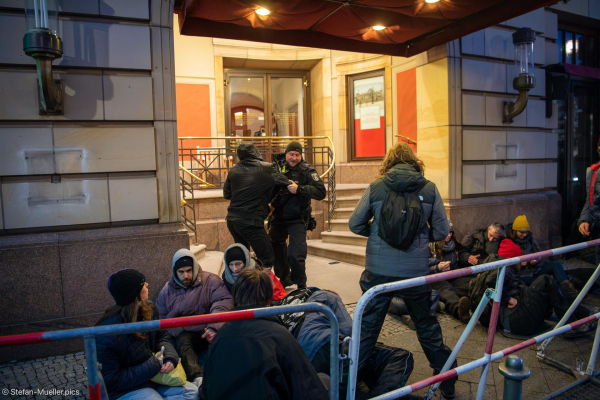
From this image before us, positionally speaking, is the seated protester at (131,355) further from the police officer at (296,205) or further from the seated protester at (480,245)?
the seated protester at (480,245)

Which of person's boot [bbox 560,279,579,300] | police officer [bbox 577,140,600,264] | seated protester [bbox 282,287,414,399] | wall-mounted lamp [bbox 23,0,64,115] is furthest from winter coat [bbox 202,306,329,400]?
police officer [bbox 577,140,600,264]

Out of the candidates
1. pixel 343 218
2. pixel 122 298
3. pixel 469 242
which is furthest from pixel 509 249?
pixel 122 298

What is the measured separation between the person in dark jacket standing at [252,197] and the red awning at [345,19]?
5.53 ft

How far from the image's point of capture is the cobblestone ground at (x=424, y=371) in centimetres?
351

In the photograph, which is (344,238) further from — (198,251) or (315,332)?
(315,332)

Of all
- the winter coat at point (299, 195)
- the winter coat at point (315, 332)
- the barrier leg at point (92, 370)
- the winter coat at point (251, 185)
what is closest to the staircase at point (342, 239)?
the winter coat at point (299, 195)

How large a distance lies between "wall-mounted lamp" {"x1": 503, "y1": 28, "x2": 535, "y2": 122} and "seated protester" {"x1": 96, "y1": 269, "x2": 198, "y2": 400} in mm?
7054

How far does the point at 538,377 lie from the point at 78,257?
4.94 metres

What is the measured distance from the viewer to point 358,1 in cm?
491

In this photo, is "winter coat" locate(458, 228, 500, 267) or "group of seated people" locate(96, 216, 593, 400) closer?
"group of seated people" locate(96, 216, 593, 400)

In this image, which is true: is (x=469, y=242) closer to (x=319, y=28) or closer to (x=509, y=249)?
(x=509, y=249)

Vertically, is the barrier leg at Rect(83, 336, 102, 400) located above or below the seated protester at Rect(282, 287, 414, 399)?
above

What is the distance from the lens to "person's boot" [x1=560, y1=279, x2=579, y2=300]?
491 centimetres

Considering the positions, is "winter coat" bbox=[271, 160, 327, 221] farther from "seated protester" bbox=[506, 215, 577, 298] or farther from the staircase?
"seated protester" bbox=[506, 215, 577, 298]
